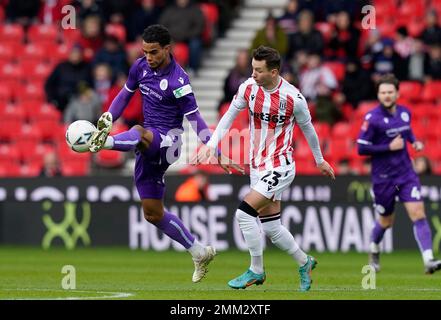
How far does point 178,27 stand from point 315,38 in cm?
283

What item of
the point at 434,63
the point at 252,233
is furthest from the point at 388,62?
the point at 252,233

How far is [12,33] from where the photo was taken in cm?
2656

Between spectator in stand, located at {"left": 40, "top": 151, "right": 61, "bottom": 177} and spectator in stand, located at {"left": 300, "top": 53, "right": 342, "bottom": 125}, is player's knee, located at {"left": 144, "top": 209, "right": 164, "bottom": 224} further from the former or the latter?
spectator in stand, located at {"left": 300, "top": 53, "right": 342, "bottom": 125}

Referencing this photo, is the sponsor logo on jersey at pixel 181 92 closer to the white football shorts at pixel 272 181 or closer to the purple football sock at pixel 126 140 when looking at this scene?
the purple football sock at pixel 126 140

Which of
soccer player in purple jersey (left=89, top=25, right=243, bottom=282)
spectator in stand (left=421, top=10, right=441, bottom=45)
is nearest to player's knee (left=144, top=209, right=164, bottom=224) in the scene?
soccer player in purple jersey (left=89, top=25, right=243, bottom=282)

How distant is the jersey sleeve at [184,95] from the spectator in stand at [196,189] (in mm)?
7792

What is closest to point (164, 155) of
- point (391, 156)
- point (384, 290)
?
point (384, 290)

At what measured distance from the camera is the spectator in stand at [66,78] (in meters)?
24.3

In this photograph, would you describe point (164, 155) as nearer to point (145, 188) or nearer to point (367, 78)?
point (145, 188)

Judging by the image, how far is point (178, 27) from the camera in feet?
80.2

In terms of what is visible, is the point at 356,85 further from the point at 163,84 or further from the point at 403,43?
the point at 163,84

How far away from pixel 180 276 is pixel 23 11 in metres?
13.6

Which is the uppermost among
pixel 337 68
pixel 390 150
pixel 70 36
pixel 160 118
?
pixel 160 118

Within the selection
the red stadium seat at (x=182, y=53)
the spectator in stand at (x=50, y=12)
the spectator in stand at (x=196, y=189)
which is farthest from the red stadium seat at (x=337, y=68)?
the spectator in stand at (x=50, y=12)
